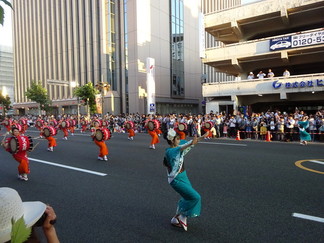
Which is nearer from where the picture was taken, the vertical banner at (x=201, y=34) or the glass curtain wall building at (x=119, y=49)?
the vertical banner at (x=201, y=34)

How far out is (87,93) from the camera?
31984 millimetres

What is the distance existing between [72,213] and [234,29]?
24.7 metres

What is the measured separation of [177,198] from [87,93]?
2888 cm

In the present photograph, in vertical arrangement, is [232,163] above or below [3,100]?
below

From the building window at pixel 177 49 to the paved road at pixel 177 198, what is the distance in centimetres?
3369

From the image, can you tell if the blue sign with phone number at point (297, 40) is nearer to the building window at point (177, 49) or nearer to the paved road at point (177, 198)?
the paved road at point (177, 198)

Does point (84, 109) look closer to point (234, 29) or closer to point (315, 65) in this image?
point (234, 29)

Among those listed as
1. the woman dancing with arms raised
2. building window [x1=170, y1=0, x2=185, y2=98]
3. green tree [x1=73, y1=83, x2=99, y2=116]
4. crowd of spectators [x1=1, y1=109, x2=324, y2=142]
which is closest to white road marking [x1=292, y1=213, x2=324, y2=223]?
the woman dancing with arms raised

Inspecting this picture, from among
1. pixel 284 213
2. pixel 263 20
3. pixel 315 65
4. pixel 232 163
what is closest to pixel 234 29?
pixel 263 20

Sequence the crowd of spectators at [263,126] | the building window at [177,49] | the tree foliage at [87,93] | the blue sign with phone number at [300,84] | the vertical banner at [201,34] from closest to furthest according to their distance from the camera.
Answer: the crowd of spectators at [263,126], the blue sign with phone number at [300,84], the vertical banner at [201,34], the tree foliage at [87,93], the building window at [177,49]

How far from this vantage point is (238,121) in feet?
56.3

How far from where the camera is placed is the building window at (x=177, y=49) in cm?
4162

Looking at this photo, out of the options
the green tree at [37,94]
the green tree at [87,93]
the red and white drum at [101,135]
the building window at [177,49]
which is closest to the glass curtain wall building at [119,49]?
the building window at [177,49]

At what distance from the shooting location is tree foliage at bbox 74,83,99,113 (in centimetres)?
3167
